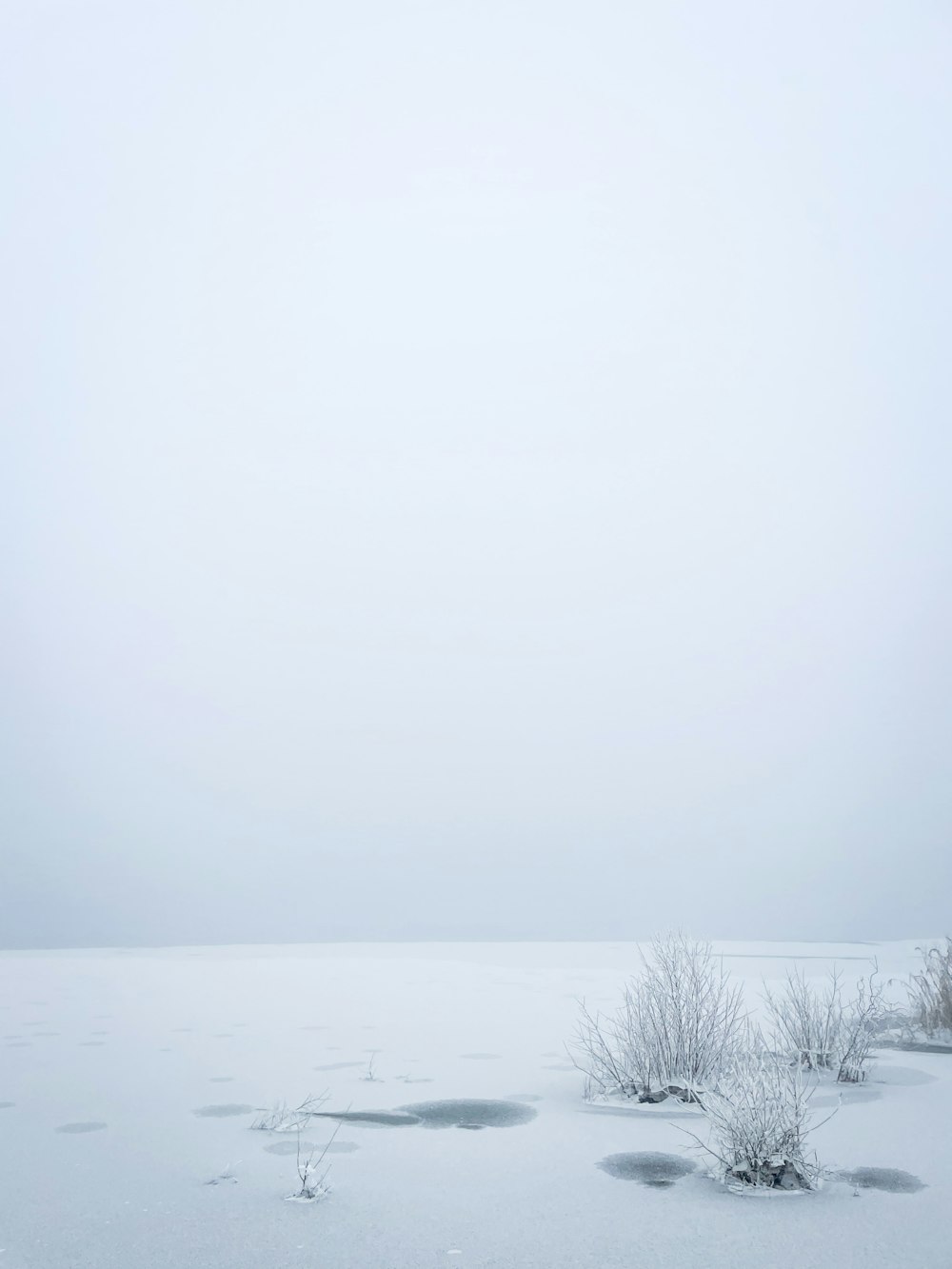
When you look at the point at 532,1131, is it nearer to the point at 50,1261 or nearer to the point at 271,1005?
the point at 50,1261

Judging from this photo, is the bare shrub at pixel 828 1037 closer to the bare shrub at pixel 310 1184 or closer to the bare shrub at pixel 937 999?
the bare shrub at pixel 937 999

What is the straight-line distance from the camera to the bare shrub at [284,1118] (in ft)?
18.3

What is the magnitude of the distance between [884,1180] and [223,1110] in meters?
4.06

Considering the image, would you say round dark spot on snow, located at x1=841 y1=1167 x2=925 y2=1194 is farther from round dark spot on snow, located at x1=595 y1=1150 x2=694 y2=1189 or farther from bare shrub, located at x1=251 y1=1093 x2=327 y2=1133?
bare shrub, located at x1=251 y1=1093 x2=327 y2=1133

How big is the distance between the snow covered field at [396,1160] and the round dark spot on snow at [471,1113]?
0.05 m

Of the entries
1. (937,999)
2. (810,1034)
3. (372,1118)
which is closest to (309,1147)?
(372,1118)

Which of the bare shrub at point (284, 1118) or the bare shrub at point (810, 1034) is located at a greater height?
the bare shrub at point (810, 1034)

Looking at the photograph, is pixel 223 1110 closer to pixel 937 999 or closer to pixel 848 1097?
pixel 848 1097

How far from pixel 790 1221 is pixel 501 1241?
4.01ft

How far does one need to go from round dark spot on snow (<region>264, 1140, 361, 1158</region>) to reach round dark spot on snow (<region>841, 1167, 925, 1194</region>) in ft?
8.57

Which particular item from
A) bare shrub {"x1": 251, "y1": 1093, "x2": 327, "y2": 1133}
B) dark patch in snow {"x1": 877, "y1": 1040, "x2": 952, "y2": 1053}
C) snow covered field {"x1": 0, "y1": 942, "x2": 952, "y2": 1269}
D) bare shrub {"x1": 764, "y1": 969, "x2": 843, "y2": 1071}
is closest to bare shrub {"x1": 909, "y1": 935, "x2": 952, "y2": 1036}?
dark patch in snow {"x1": 877, "y1": 1040, "x2": 952, "y2": 1053}

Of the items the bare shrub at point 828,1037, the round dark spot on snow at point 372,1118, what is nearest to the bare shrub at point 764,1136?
the round dark spot on snow at point 372,1118

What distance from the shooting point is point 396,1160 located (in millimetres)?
4953

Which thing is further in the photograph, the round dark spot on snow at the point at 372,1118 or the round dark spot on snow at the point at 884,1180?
the round dark spot on snow at the point at 372,1118
